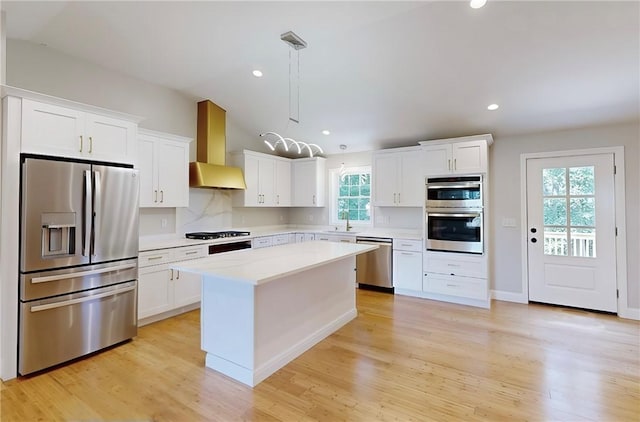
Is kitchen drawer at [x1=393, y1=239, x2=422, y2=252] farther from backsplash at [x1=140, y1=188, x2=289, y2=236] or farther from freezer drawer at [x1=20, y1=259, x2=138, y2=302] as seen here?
freezer drawer at [x1=20, y1=259, x2=138, y2=302]

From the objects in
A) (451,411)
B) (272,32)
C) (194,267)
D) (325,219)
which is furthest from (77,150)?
(325,219)

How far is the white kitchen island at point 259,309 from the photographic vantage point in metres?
2.36

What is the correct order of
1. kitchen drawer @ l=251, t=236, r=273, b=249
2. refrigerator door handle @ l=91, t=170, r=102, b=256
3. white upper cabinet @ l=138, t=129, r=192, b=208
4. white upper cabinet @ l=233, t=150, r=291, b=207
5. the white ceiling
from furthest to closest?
1. white upper cabinet @ l=233, t=150, r=291, b=207
2. kitchen drawer @ l=251, t=236, r=273, b=249
3. white upper cabinet @ l=138, t=129, r=192, b=208
4. refrigerator door handle @ l=91, t=170, r=102, b=256
5. the white ceiling

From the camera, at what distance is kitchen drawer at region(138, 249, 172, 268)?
11.2 ft

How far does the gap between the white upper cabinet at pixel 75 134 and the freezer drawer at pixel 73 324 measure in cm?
Result: 124

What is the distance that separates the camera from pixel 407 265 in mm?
4711

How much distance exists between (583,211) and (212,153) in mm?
5148

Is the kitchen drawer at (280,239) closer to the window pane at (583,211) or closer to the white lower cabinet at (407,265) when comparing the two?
the white lower cabinet at (407,265)

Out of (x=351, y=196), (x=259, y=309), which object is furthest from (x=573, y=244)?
(x=259, y=309)

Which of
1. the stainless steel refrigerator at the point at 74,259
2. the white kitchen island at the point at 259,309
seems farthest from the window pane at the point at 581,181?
the stainless steel refrigerator at the point at 74,259

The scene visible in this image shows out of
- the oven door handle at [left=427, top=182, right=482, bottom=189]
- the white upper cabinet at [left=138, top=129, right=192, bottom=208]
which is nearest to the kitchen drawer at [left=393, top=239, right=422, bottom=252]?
the oven door handle at [left=427, top=182, right=482, bottom=189]

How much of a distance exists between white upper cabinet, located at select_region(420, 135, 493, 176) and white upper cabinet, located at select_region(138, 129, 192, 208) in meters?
3.41

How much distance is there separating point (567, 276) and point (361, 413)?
371cm

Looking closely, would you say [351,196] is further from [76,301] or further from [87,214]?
[76,301]
